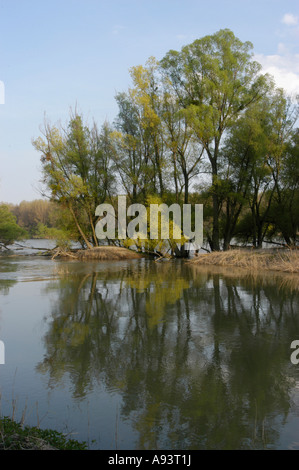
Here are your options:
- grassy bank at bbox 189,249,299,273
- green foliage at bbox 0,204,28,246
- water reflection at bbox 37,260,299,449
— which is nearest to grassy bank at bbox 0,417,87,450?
water reflection at bbox 37,260,299,449

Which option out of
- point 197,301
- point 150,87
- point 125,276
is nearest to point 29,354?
point 197,301

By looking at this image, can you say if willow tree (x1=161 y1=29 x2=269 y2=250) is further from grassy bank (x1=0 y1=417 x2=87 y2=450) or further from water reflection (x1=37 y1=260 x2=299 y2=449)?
grassy bank (x1=0 y1=417 x2=87 y2=450)

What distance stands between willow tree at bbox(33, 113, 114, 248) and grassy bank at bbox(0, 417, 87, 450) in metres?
22.3

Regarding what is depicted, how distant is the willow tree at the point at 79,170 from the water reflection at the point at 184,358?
564 inches

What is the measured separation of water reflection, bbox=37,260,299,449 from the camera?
4160mm

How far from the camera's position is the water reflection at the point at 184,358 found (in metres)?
4.16

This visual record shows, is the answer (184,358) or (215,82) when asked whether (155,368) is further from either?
(215,82)

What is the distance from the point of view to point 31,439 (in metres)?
3.47

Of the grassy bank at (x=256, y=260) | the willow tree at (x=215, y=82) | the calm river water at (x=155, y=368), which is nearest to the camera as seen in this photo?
the calm river water at (x=155, y=368)

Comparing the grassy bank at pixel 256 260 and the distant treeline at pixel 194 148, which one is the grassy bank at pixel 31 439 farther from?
the distant treeline at pixel 194 148

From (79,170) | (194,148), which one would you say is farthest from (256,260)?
(79,170)

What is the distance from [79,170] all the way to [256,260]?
13.5 metres

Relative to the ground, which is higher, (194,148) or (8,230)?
(194,148)

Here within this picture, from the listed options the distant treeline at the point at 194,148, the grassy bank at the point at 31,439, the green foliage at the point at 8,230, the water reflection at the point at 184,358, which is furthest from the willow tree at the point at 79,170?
the grassy bank at the point at 31,439
